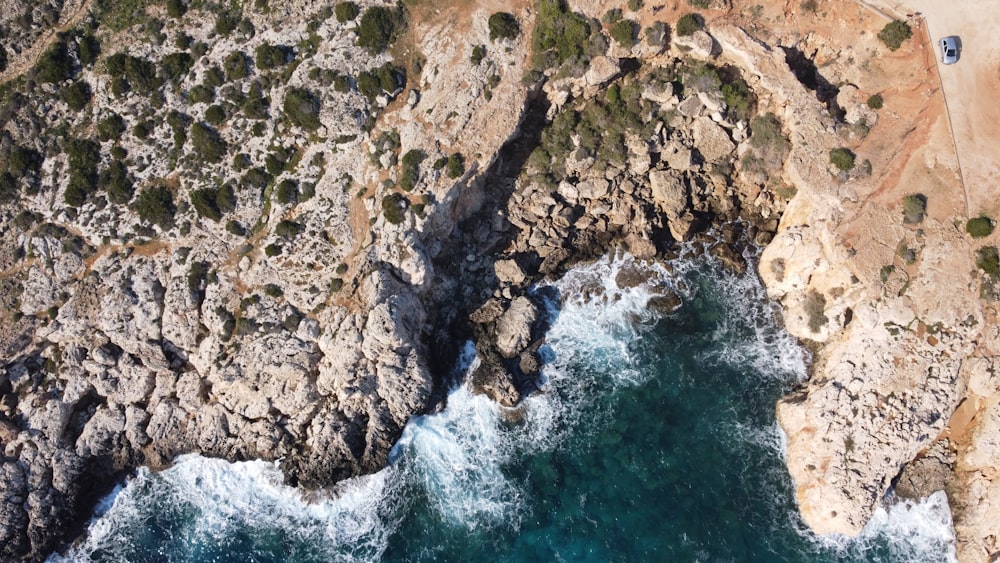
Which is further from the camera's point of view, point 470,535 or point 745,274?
point 745,274

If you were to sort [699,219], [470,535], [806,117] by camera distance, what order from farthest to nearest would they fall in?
[699,219]
[806,117]
[470,535]

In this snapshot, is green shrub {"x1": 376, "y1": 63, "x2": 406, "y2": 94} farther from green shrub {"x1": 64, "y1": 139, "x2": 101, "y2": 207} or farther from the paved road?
the paved road

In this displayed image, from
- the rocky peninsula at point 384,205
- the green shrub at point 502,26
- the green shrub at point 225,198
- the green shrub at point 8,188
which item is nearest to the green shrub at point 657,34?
the rocky peninsula at point 384,205

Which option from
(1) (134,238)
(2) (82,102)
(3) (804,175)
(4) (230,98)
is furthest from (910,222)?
(2) (82,102)

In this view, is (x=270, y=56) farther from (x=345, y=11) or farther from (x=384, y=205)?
(x=384, y=205)

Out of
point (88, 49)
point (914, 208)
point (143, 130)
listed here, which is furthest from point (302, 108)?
point (914, 208)

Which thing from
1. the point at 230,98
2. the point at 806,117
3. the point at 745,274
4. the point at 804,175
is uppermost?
the point at 806,117

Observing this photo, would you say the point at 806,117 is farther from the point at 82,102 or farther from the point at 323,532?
the point at 82,102

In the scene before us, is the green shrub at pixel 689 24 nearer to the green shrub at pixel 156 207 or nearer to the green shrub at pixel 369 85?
the green shrub at pixel 369 85
